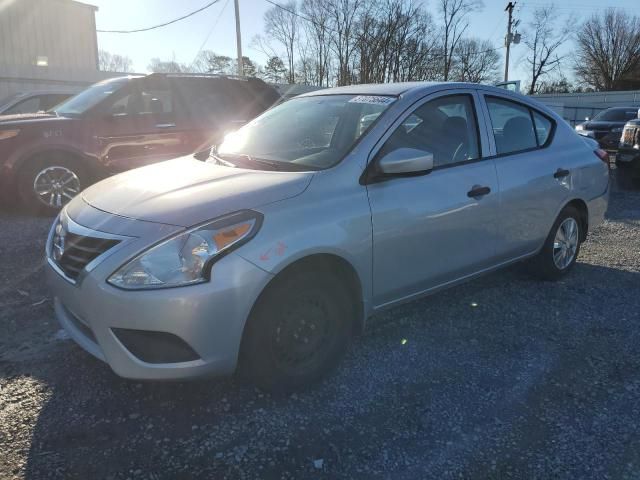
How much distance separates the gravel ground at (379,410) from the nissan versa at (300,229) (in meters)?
0.30

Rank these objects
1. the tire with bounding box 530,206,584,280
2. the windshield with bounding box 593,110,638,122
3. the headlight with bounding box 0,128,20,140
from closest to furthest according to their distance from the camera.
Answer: the tire with bounding box 530,206,584,280 < the headlight with bounding box 0,128,20,140 < the windshield with bounding box 593,110,638,122

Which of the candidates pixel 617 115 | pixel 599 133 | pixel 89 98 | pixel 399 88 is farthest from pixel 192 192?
pixel 617 115

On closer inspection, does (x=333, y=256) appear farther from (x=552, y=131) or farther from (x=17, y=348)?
(x=552, y=131)

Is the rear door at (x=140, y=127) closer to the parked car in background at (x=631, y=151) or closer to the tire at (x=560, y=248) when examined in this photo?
the tire at (x=560, y=248)

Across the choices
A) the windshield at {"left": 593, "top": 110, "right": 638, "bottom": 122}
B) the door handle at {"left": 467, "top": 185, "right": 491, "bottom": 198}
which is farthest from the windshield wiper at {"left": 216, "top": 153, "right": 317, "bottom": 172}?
the windshield at {"left": 593, "top": 110, "right": 638, "bottom": 122}

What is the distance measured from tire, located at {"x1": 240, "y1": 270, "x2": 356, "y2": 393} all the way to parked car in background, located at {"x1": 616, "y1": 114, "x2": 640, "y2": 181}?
780cm

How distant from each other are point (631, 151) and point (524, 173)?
6.16 meters

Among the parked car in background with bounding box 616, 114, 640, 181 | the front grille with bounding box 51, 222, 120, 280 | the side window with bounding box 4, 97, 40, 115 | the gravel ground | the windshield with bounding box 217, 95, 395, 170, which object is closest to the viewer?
the gravel ground

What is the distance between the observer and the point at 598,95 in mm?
36156

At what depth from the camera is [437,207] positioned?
3.16m

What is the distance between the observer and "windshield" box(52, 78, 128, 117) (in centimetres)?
669

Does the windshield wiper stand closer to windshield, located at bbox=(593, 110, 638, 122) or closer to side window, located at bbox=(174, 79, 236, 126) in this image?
side window, located at bbox=(174, 79, 236, 126)

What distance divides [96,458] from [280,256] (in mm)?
1189

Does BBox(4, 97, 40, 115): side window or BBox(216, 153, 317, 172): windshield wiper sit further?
BBox(4, 97, 40, 115): side window
